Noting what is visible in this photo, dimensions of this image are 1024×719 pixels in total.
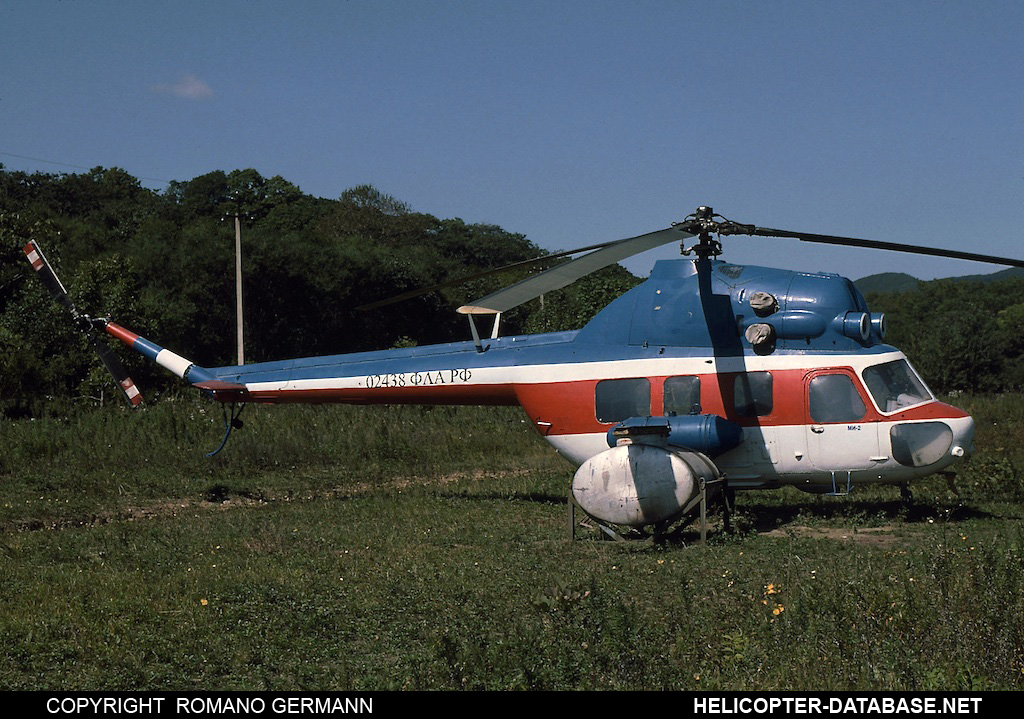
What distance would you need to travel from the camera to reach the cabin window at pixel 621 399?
520 inches

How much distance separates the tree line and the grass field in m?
11.2

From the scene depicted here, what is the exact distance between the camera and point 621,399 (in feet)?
43.9

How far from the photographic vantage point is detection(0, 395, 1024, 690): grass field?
6.81 metres

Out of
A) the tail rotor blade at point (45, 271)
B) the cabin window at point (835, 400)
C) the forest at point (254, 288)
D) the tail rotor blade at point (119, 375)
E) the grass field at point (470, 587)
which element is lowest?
the grass field at point (470, 587)

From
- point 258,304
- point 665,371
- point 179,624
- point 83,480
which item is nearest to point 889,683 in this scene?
point 179,624

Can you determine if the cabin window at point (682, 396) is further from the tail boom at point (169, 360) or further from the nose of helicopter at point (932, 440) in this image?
the tail boom at point (169, 360)

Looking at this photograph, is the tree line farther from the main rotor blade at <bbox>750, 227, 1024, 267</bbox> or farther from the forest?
the main rotor blade at <bbox>750, 227, 1024, 267</bbox>

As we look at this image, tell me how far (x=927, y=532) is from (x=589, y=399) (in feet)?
14.9

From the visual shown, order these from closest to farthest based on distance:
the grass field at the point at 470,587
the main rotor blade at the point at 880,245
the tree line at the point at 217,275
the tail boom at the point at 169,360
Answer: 1. the grass field at the point at 470,587
2. the main rotor blade at the point at 880,245
3. the tail boom at the point at 169,360
4. the tree line at the point at 217,275

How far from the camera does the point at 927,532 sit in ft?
39.0

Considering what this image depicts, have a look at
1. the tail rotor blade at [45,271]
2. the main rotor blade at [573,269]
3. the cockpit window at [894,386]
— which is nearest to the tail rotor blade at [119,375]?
the tail rotor blade at [45,271]

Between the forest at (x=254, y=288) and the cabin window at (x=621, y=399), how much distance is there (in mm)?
14158

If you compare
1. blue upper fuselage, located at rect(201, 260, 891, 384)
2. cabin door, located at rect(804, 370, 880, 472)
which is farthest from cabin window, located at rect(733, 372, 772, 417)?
cabin door, located at rect(804, 370, 880, 472)
